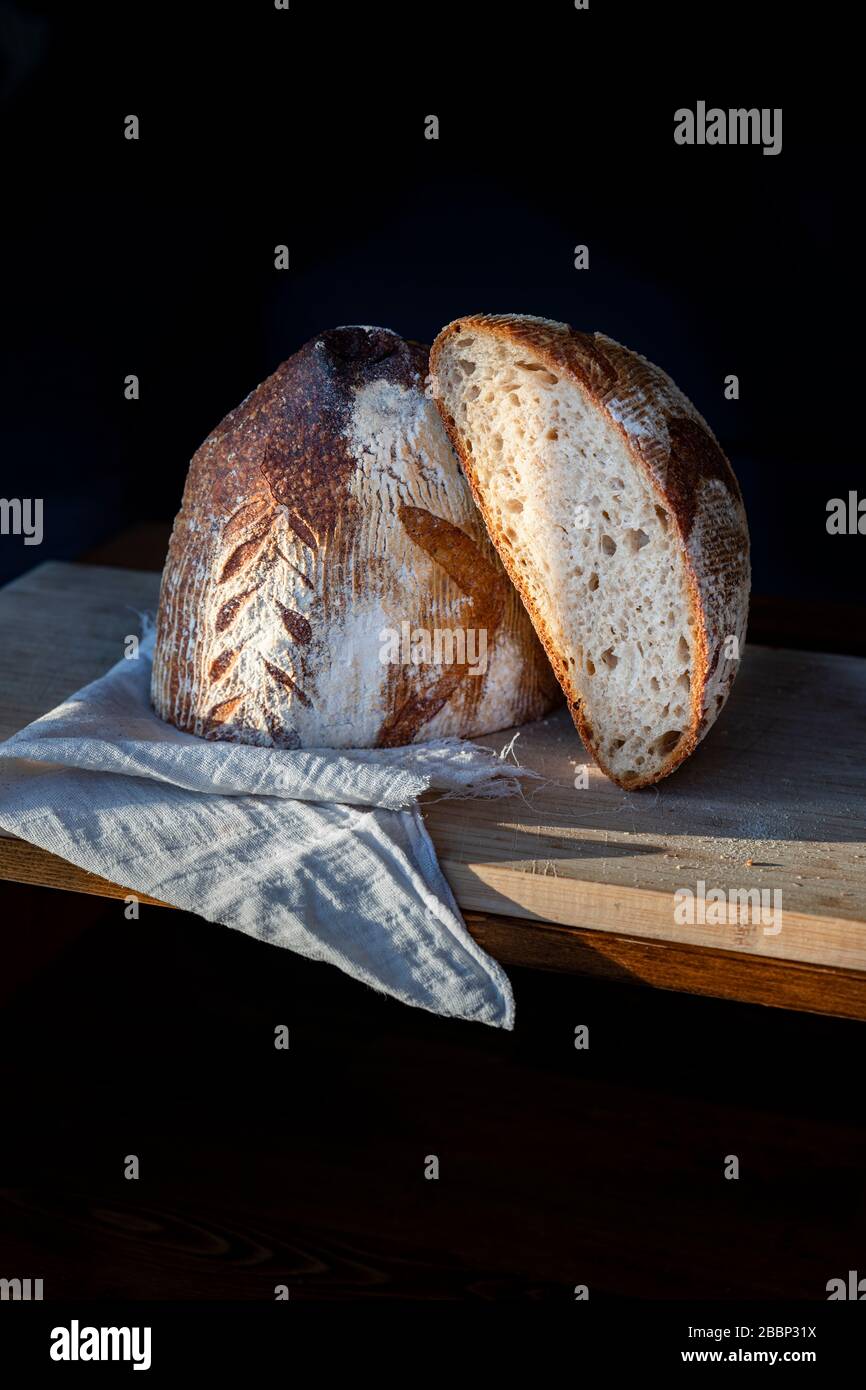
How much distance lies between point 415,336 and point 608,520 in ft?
3.82

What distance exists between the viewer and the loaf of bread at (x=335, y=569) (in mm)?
1364

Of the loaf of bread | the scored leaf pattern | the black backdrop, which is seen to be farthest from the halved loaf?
the black backdrop

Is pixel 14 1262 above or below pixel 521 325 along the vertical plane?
below

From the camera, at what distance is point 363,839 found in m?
1.27

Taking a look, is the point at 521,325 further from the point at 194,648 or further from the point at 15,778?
the point at 15,778

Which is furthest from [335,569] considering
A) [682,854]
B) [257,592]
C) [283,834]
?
[682,854]

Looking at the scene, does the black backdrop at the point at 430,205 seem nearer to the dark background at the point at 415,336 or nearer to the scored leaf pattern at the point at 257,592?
the dark background at the point at 415,336

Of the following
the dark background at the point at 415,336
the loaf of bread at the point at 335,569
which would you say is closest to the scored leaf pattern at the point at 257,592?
the loaf of bread at the point at 335,569

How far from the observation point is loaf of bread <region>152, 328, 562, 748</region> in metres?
Result: 1.36

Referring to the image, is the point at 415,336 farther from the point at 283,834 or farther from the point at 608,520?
the point at 283,834

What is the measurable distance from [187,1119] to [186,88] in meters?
1.64

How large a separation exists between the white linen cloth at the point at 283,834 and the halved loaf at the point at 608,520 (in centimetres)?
14

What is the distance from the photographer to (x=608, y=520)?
133 cm
